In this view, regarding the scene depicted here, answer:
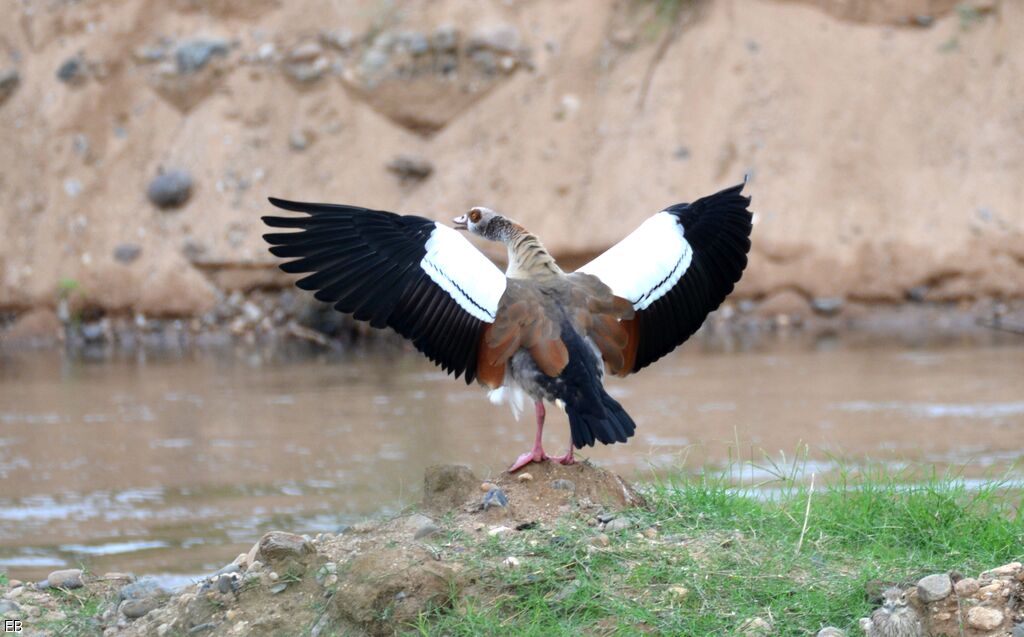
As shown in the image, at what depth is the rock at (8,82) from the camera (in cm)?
1670

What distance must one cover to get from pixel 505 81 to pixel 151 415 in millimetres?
6793

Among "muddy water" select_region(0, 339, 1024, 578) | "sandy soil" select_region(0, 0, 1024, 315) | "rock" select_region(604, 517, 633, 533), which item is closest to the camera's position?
"rock" select_region(604, 517, 633, 533)

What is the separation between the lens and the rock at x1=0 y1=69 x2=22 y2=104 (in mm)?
16703

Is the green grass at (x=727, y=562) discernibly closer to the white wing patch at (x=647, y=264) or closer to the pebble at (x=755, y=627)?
the pebble at (x=755, y=627)

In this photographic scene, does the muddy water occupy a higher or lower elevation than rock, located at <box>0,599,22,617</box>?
lower

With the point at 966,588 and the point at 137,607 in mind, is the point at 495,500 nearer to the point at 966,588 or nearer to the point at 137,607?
the point at 137,607

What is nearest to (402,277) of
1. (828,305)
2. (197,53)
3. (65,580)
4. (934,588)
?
(65,580)

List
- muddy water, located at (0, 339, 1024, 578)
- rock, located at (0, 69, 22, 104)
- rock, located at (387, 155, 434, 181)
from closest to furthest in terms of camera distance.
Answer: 1. muddy water, located at (0, 339, 1024, 578)
2. rock, located at (387, 155, 434, 181)
3. rock, located at (0, 69, 22, 104)

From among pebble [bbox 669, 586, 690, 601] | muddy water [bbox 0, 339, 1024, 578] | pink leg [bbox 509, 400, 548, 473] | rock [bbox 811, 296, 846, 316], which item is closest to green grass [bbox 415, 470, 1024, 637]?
pebble [bbox 669, 586, 690, 601]

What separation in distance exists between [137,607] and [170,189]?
1151 cm

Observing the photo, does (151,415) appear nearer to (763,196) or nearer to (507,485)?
(507,485)

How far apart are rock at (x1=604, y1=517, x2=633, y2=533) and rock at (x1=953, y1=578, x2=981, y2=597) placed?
3.71ft

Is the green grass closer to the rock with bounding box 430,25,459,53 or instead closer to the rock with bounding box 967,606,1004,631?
the rock with bounding box 967,606,1004,631

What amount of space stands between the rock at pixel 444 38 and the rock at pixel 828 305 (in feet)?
16.6
